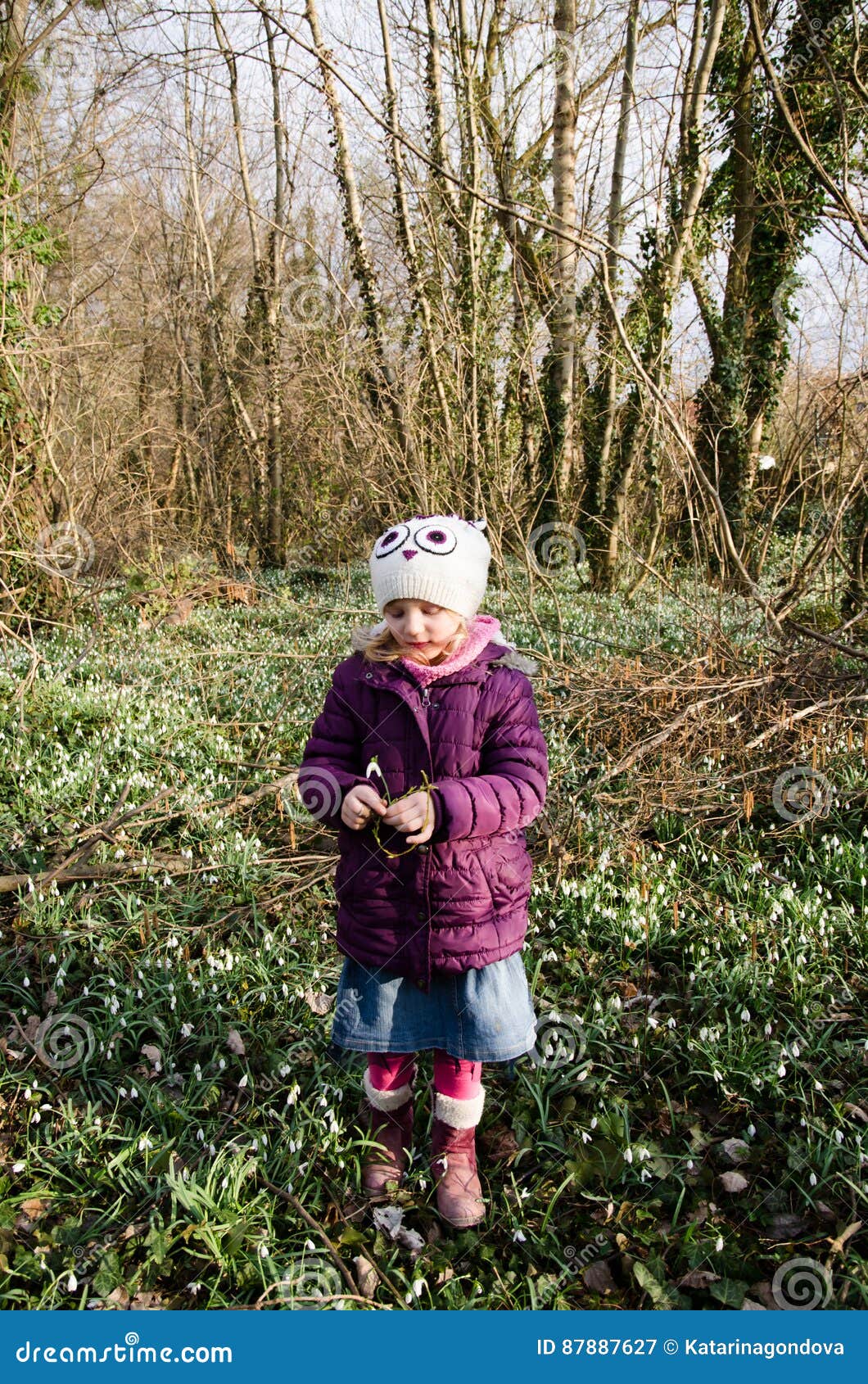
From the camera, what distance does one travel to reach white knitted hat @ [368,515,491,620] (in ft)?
6.54

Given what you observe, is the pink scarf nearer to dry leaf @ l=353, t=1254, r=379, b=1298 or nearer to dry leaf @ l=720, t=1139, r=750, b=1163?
dry leaf @ l=353, t=1254, r=379, b=1298

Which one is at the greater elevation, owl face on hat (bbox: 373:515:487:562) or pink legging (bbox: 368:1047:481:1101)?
owl face on hat (bbox: 373:515:487:562)

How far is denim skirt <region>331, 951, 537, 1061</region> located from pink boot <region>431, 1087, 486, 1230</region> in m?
0.20

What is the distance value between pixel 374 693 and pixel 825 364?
16.2 feet

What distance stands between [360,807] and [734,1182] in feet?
4.91

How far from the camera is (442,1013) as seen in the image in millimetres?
2119

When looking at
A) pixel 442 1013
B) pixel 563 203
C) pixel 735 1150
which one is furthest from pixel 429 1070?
pixel 563 203

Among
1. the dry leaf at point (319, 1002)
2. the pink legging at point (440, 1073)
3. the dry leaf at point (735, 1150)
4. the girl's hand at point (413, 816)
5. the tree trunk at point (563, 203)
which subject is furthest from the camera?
the tree trunk at point (563, 203)

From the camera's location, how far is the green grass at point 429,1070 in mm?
2047

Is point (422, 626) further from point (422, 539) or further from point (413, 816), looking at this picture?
point (413, 816)

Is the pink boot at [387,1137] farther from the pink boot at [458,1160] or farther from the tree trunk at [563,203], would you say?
the tree trunk at [563,203]

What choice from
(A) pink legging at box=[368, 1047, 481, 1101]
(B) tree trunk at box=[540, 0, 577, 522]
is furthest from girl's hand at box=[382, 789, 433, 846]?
(B) tree trunk at box=[540, 0, 577, 522]

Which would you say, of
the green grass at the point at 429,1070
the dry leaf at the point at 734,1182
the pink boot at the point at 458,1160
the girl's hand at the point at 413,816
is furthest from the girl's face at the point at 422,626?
the dry leaf at the point at 734,1182

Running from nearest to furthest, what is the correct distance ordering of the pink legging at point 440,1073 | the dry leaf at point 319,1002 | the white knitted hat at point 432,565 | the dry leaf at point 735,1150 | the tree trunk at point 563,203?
1. the white knitted hat at point 432,565
2. the pink legging at point 440,1073
3. the dry leaf at point 735,1150
4. the dry leaf at point 319,1002
5. the tree trunk at point 563,203
